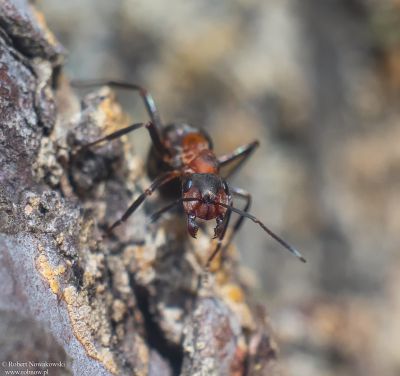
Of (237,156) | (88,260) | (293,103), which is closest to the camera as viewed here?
(88,260)

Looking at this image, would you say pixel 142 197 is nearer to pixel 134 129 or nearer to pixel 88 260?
pixel 134 129

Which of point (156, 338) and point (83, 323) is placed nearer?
point (83, 323)

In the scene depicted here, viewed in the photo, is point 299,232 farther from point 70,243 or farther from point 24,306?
point 24,306

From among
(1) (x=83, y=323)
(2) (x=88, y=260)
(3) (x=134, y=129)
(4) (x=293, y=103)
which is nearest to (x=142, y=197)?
(3) (x=134, y=129)

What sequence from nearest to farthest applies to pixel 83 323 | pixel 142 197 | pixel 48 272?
pixel 48 272 < pixel 83 323 < pixel 142 197

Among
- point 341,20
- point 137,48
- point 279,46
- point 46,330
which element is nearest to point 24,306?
point 46,330

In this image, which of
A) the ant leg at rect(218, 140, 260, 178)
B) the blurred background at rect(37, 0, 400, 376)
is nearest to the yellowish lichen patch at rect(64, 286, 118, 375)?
the ant leg at rect(218, 140, 260, 178)

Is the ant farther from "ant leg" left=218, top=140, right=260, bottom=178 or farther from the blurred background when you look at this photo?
the blurred background

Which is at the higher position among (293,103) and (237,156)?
(237,156)
